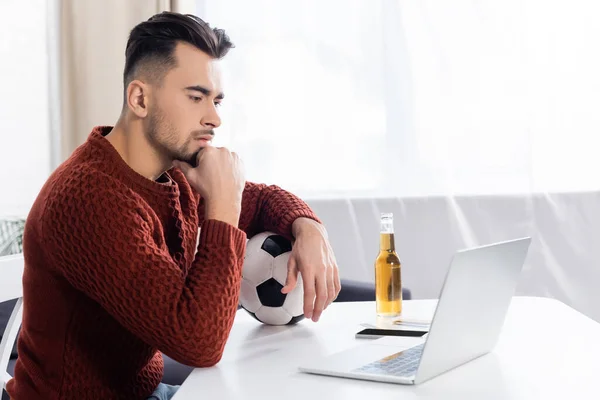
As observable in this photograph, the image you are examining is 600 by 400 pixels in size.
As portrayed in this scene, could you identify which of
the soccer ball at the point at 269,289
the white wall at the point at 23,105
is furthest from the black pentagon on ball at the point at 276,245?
the white wall at the point at 23,105

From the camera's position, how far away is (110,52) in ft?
11.1

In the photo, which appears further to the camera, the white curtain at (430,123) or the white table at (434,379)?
the white curtain at (430,123)

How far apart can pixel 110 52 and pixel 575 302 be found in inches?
90.2

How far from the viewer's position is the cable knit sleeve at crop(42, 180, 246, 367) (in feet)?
3.87

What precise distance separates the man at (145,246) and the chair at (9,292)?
0.14ft

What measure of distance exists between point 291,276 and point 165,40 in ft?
1.73

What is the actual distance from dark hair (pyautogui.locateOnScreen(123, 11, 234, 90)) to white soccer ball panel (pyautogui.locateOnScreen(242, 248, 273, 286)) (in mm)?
401

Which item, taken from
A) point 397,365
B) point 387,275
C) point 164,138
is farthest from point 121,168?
point 397,365

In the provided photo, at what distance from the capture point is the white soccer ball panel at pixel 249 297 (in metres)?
1.46

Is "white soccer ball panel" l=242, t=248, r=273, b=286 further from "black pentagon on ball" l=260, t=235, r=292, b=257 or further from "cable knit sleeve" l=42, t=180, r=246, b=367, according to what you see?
"cable knit sleeve" l=42, t=180, r=246, b=367

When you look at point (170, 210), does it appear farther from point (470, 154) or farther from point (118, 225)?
point (470, 154)

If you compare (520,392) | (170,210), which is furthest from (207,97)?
(520,392)

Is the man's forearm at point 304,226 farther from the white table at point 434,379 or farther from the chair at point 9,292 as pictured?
the chair at point 9,292

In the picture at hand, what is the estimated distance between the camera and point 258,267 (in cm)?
148
